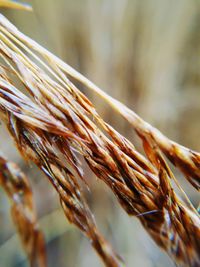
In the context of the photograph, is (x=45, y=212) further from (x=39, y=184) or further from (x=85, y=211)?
(x=85, y=211)

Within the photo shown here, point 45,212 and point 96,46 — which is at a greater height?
point 96,46

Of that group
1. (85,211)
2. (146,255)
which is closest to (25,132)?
(85,211)

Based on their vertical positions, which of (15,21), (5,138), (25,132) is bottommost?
(25,132)
